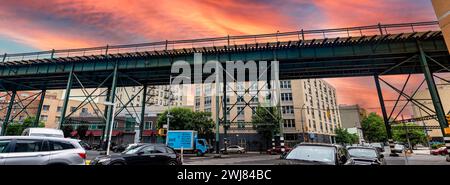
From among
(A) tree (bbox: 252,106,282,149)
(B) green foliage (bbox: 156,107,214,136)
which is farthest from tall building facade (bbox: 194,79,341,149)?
(B) green foliage (bbox: 156,107,214,136)

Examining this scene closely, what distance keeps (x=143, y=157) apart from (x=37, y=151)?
12.3 ft

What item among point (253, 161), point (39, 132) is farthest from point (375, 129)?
point (39, 132)

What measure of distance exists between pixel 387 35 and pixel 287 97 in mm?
34121

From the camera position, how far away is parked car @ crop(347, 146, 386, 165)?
9.63m

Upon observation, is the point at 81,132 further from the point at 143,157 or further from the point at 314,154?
the point at 314,154

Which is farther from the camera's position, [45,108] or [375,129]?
[375,129]

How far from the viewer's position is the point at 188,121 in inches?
1654

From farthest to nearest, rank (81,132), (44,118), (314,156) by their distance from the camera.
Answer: (44,118) < (81,132) < (314,156)

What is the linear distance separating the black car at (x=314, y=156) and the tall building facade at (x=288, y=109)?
117 feet

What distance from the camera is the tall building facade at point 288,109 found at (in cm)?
4862
